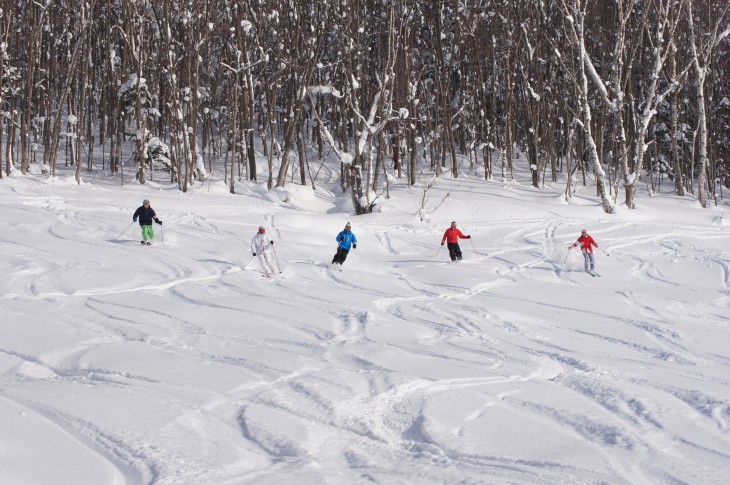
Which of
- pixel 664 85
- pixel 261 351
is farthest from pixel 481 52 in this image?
pixel 261 351

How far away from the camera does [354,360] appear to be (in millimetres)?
9492

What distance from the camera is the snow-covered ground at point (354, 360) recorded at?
6078 millimetres

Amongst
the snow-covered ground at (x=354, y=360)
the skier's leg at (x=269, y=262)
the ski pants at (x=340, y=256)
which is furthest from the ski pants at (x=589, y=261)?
the skier's leg at (x=269, y=262)

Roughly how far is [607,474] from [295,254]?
556 inches

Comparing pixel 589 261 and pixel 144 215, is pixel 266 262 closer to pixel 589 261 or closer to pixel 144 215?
pixel 144 215

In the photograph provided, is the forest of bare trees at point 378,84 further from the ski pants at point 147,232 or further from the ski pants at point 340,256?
the ski pants at point 340,256

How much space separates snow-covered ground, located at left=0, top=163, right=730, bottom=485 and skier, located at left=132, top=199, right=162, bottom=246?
542mm

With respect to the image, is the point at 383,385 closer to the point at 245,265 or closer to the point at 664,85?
the point at 245,265

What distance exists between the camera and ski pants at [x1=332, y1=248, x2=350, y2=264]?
17672 mm

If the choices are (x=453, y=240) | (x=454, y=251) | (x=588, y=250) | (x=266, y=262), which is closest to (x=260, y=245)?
(x=266, y=262)

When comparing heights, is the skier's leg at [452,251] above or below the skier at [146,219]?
Result: below

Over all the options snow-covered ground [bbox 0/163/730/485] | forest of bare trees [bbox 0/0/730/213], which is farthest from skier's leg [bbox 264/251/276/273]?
forest of bare trees [bbox 0/0/730/213]

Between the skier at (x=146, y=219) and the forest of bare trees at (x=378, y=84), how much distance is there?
7.82 m

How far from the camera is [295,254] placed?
19.3 m
